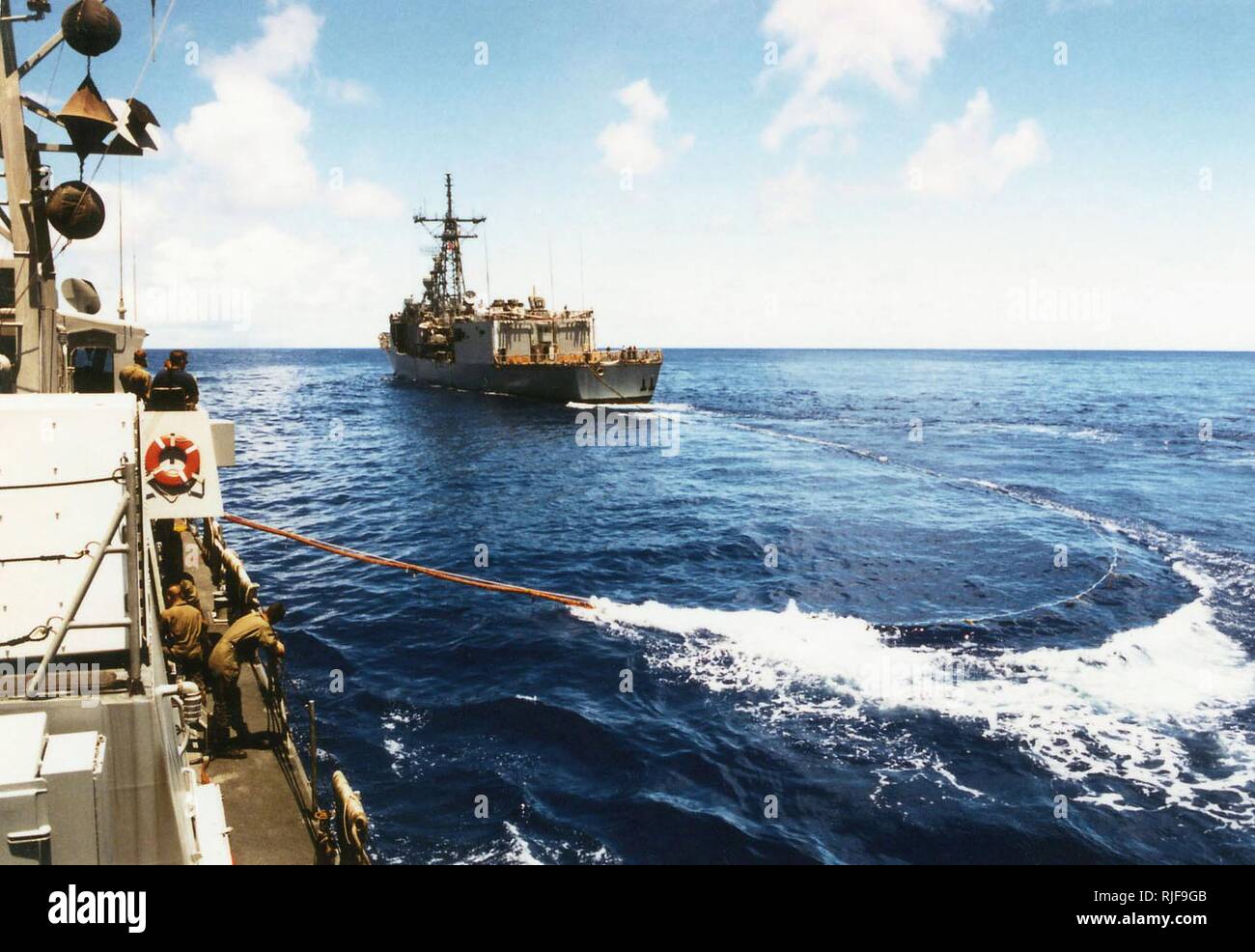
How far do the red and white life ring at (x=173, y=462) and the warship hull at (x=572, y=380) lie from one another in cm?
5362

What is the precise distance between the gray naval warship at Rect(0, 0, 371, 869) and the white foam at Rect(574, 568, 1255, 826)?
8.61 m

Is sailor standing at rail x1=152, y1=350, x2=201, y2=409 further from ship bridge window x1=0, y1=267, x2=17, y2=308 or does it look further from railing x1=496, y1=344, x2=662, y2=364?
railing x1=496, y1=344, x2=662, y2=364

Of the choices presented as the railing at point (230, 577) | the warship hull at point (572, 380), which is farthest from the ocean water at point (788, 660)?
the warship hull at point (572, 380)

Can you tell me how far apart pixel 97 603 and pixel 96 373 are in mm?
12499

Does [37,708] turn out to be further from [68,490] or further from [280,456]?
[280,456]

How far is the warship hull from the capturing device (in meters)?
62.0

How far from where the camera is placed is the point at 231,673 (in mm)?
9148

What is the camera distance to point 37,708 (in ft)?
16.3

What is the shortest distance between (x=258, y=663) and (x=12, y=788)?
761 cm

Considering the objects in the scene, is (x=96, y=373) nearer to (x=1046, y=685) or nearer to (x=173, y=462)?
(x=173, y=462)

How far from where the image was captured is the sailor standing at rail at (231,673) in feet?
29.9

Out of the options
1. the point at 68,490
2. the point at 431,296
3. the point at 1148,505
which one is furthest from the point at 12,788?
the point at 431,296

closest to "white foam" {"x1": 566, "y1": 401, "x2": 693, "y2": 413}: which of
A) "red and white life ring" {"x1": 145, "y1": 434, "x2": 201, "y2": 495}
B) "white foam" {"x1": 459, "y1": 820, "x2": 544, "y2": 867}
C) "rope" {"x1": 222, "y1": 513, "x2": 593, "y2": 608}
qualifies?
"rope" {"x1": 222, "y1": 513, "x2": 593, "y2": 608}

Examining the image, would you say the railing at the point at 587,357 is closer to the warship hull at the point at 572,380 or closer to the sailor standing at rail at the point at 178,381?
the warship hull at the point at 572,380
